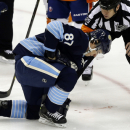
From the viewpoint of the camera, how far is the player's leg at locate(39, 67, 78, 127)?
1590 millimetres

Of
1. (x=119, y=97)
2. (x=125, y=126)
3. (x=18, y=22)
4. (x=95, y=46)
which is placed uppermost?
(x=95, y=46)

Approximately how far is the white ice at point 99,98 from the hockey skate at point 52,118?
0.09 feet

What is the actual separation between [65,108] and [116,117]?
13.0 inches

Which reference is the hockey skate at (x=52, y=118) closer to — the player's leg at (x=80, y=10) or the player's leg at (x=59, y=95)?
the player's leg at (x=59, y=95)

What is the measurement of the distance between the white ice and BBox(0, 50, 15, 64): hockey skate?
0.06 meters

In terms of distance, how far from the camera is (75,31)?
159 cm

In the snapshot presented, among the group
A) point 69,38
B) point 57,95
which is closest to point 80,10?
point 69,38

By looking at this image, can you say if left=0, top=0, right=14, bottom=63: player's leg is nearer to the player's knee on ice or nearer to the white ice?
the white ice

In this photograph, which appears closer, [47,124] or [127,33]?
[47,124]

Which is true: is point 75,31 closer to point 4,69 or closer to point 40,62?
point 40,62

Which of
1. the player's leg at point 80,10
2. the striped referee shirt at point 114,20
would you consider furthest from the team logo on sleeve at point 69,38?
the player's leg at point 80,10

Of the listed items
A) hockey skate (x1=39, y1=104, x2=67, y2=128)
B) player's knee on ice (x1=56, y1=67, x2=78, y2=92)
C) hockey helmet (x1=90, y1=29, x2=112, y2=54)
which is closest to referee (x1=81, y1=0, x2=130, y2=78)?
hockey helmet (x1=90, y1=29, x2=112, y2=54)

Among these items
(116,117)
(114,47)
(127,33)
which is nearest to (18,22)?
(114,47)

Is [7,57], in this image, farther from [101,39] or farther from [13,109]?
[101,39]
